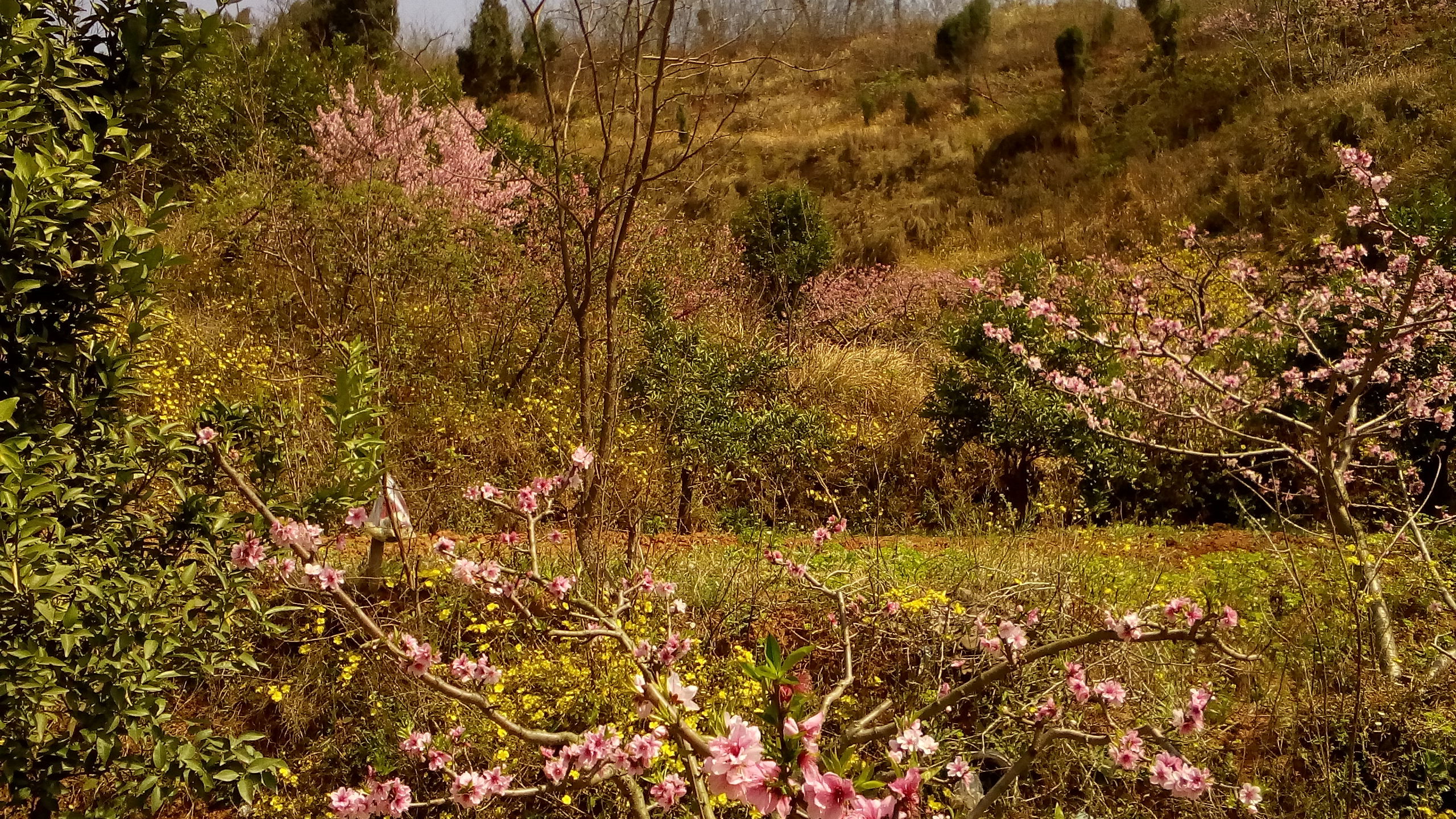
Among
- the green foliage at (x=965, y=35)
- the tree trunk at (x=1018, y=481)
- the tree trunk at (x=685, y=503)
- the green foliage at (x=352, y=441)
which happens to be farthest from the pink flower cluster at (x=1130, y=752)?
the green foliage at (x=965, y=35)

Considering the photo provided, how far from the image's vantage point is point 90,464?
1.96 metres

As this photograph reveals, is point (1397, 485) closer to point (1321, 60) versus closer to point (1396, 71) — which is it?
point (1396, 71)

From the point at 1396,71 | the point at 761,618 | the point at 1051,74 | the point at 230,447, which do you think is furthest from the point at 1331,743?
the point at 1051,74

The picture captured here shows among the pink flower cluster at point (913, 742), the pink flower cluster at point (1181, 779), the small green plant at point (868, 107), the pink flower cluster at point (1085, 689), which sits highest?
the small green plant at point (868, 107)

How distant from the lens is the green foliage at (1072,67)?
21484mm

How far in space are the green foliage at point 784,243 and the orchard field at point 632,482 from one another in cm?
9

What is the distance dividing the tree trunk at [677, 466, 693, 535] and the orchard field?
8 centimetres

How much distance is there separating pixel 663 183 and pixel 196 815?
11.7 feet

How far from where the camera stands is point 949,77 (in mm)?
27984

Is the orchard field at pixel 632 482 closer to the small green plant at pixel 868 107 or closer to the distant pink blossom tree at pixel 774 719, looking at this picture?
the distant pink blossom tree at pixel 774 719

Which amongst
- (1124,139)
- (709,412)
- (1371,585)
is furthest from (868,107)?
(1371,585)

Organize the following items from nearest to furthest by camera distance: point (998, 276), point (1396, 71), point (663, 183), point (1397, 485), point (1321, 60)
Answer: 1. point (663, 183)
2. point (1397, 485)
3. point (998, 276)
4. point (1396, 71)
5. point (1321, 60)

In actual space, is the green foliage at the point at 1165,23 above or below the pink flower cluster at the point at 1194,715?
above

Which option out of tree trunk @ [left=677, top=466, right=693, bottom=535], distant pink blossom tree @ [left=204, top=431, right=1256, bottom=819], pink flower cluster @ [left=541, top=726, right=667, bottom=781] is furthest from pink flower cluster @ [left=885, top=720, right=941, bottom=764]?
tree trunk @ [left=677, top=466, right=693, bottom=535]
